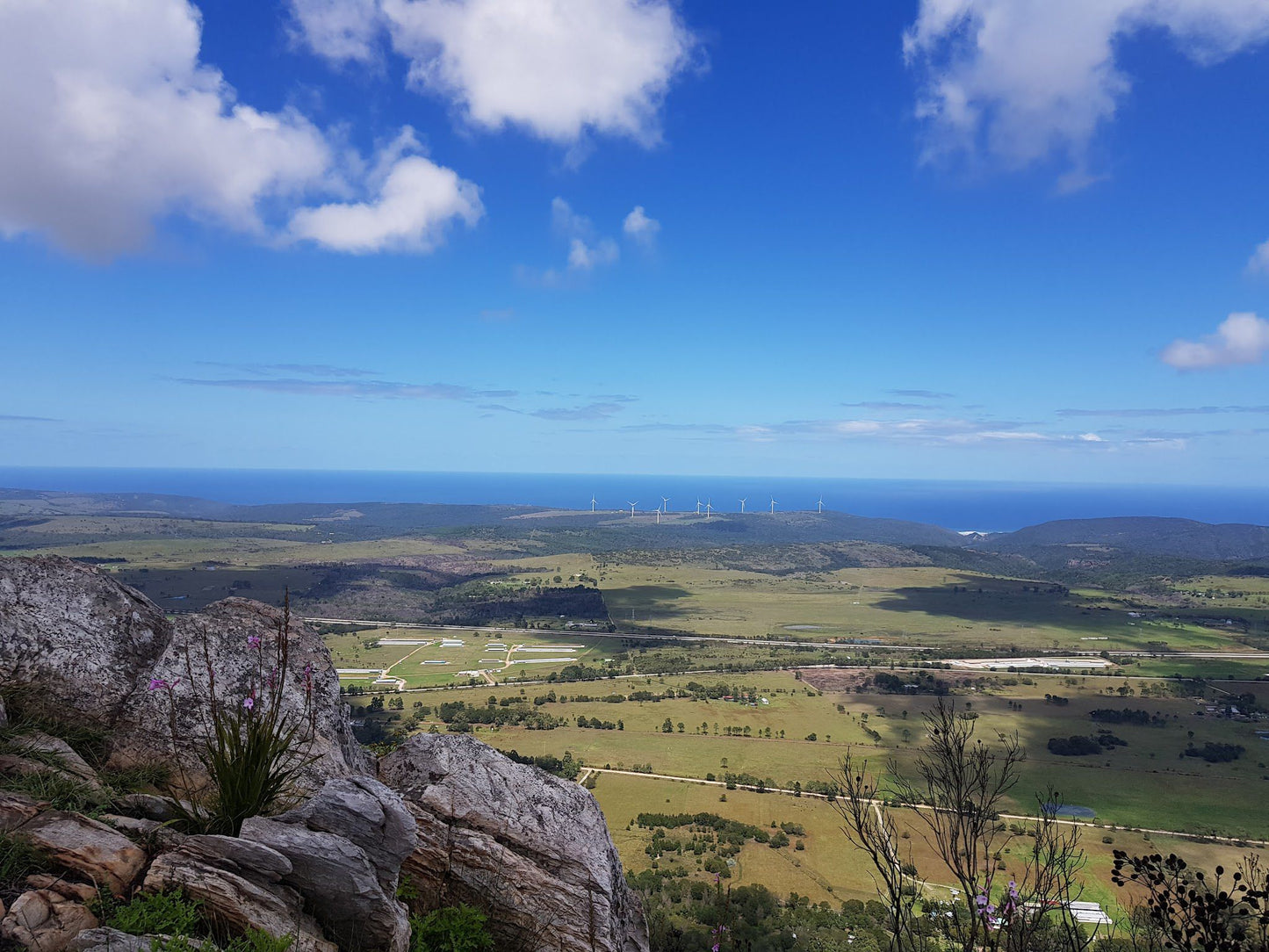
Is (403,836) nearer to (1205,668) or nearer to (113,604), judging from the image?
(113,604)

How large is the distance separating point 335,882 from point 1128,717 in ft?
290

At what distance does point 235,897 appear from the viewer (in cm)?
541

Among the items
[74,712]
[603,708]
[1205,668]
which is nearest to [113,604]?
[74,712]

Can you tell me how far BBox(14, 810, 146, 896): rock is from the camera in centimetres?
527

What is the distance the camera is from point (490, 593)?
147375mm

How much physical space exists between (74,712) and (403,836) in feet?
16.2

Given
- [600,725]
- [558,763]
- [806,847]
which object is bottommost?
[600,725]

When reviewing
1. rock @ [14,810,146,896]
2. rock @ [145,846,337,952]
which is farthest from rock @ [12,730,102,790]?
rock @ [145,846,337,952]

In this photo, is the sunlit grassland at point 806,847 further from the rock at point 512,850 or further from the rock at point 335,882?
the rock at point 335,882

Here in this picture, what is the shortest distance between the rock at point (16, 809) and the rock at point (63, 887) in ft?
1.80

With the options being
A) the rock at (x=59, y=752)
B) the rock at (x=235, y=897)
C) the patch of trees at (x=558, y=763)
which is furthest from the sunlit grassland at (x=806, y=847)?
the rock at (x=59, y=752)

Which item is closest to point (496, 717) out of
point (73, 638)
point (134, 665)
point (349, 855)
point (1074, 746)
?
point (1074, 746)

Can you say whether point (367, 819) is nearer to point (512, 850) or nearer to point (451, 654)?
point (512, 850)

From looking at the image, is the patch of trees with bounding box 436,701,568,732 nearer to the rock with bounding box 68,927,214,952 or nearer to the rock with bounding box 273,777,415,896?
the rock with bounding box 273,777,415,896
